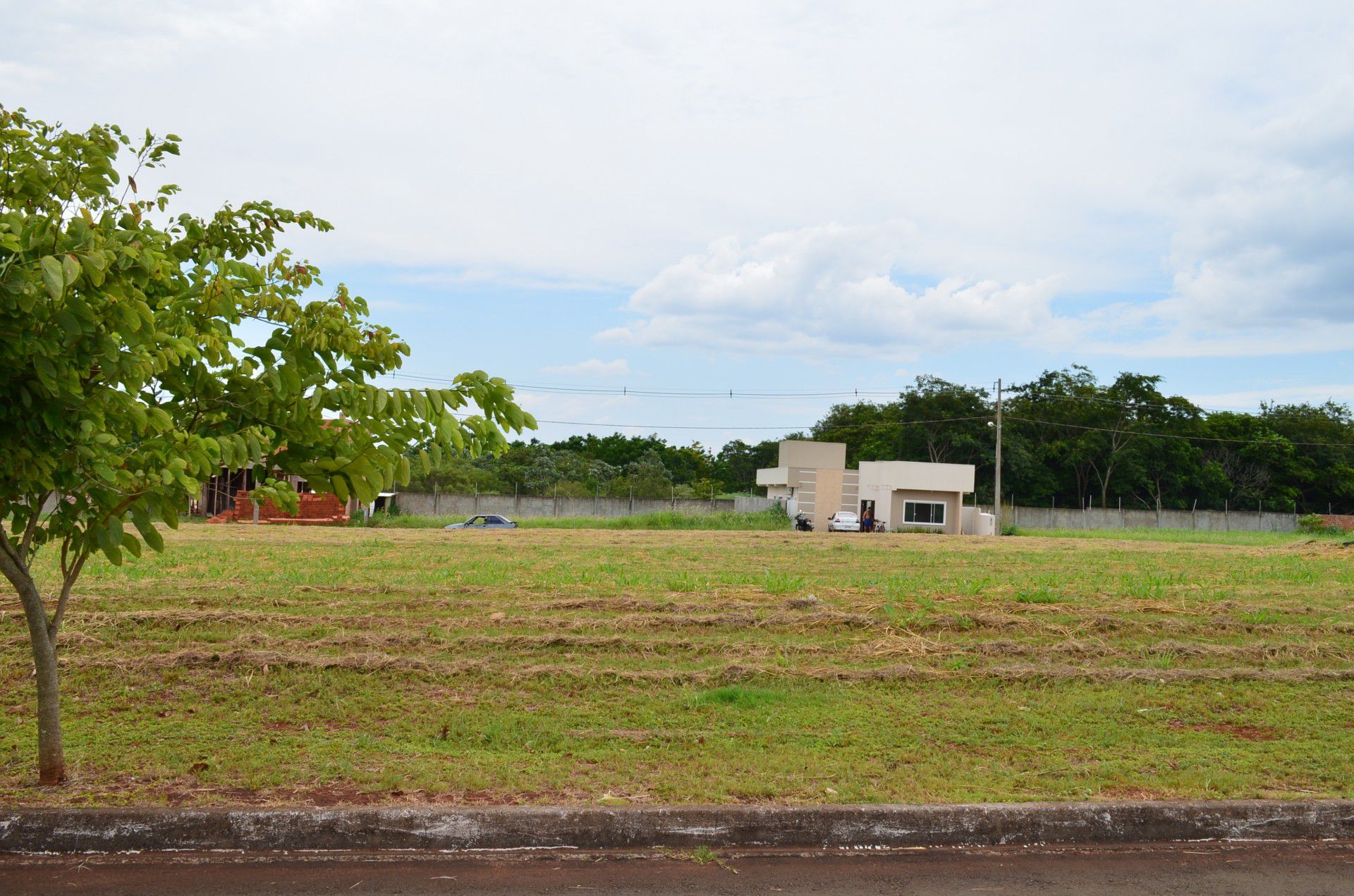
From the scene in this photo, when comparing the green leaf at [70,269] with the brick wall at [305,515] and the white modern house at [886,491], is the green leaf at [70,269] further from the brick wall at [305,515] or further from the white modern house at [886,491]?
the white modern house at [886,491]

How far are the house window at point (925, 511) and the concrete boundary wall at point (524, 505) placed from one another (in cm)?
876

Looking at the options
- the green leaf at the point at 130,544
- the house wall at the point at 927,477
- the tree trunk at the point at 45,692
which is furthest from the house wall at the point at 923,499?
the green leaf at the point at 130,544

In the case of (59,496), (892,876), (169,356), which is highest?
(169,356)

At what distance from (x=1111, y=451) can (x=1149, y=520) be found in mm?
7908

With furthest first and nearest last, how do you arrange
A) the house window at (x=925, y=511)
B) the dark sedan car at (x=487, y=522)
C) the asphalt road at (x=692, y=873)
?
the house window at (x=925, y=511) < the dark sedan car at (x=487, y=522) < the asphalt road at (x=692, y=873)

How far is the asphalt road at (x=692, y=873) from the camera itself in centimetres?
494

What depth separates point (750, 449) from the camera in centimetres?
9419

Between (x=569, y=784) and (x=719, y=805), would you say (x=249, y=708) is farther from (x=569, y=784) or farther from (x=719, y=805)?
(x=719, y=805)

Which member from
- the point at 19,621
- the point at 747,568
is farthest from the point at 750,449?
the point at 19,621

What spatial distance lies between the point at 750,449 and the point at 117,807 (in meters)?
89.2

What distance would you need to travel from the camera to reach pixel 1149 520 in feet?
195

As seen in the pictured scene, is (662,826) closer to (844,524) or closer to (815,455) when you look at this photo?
(844,524)

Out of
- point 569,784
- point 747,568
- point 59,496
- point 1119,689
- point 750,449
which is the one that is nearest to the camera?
point 59,496

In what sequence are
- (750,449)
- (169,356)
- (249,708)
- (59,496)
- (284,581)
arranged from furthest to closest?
(750,449), (284,581), (249,708), (59,496), (169,356)
